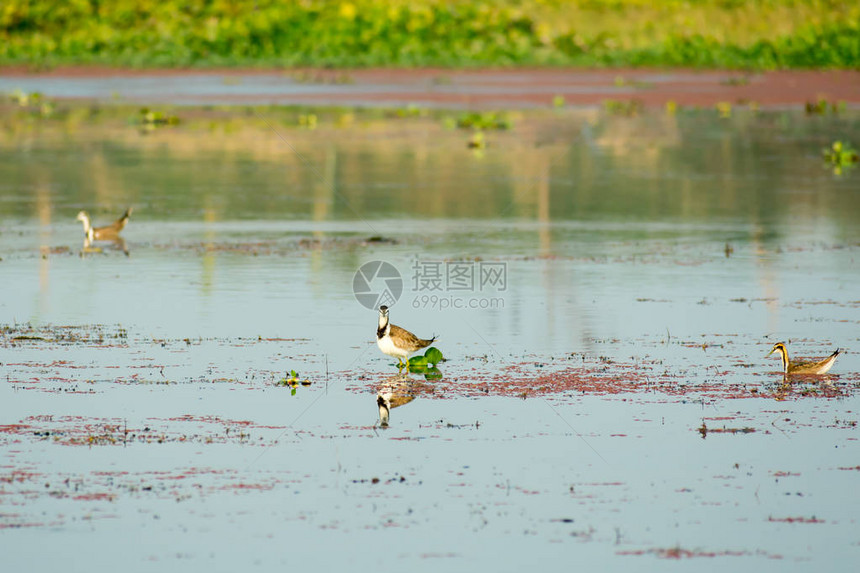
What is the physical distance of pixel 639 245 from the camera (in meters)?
19.4

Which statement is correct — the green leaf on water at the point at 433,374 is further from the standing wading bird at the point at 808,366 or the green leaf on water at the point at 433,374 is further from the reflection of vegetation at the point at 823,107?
the reflection of vegetation at the point at 823,107

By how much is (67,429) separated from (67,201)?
14174 mm

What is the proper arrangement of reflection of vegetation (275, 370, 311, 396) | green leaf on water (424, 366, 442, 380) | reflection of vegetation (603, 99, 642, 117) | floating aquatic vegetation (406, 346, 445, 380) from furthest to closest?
reflection of vegetation (603, 99, 642, 117), floating aquatic vegetation (406, 346, 445, 380), green leaf on water (424, 366, 442, 380), reflection of vegetation (275, 370, 311, 396)

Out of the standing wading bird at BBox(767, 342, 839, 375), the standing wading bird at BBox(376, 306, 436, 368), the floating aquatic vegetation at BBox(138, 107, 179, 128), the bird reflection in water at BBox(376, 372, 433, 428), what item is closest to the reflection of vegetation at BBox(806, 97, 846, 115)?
the floating aquatic vegetation at BBox(138, 107, 179, 128)

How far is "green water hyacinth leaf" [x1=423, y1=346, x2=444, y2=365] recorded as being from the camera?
12266 millimetres

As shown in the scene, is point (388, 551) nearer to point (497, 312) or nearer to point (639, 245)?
point (497, 312)

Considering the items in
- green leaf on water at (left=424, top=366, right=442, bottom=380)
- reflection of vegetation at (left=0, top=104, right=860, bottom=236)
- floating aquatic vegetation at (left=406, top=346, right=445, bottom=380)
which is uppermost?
reflection of vegetation at (left=0, top=104, right=860, bottom=236)

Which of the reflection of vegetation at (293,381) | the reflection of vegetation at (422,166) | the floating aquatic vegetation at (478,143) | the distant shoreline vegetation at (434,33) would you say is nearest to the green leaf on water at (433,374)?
the reflection of vegetation at (293,381)

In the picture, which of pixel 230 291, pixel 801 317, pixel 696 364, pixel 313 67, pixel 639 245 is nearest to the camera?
pixel 696 364

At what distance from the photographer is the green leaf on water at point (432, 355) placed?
1227 cm

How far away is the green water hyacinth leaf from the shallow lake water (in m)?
0.37

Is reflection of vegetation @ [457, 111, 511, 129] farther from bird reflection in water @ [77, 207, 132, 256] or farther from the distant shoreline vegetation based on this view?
the distant shoreline vegetation

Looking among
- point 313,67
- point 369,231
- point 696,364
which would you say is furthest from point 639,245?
Result: point 313,67

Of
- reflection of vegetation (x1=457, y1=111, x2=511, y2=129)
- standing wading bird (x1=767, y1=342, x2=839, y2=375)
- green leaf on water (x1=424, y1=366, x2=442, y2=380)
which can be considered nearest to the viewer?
standing wading bird (x1=767, y1=342, x2=839, y2=375)
